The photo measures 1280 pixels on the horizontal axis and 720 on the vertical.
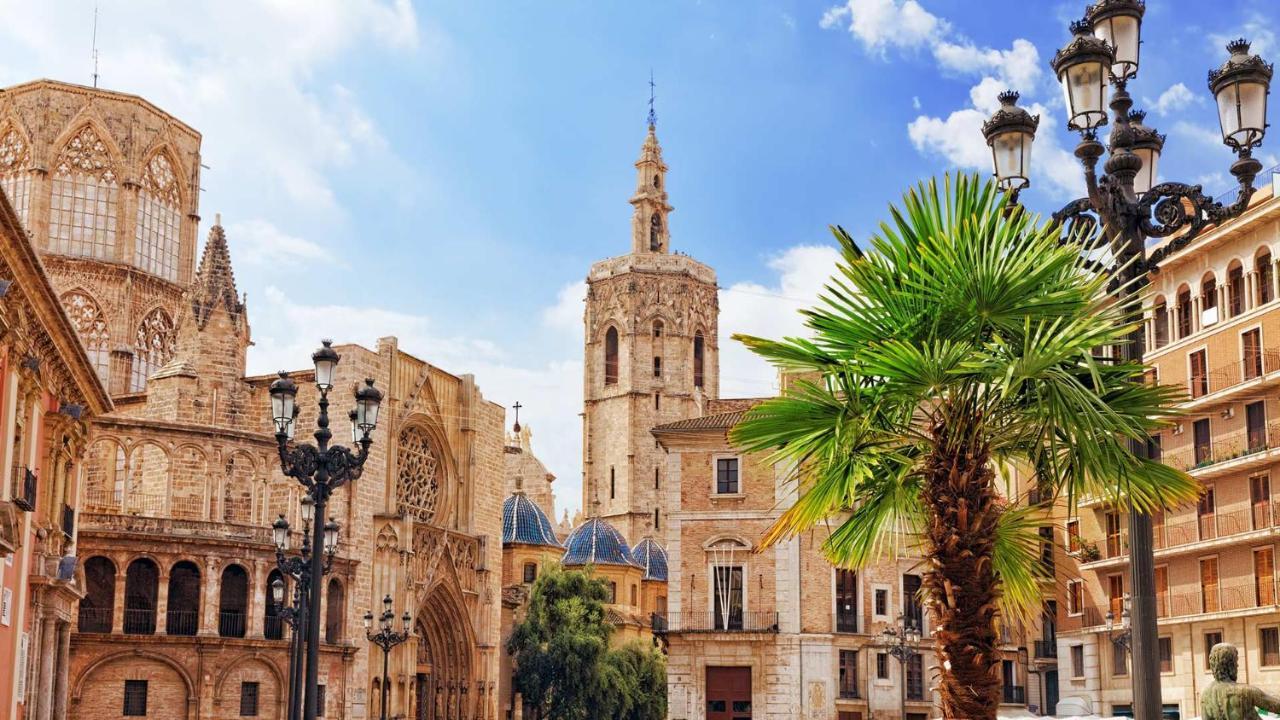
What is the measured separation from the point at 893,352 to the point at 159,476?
42266mm

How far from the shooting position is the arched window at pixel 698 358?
96.2 metres

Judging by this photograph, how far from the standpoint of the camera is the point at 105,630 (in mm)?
44344

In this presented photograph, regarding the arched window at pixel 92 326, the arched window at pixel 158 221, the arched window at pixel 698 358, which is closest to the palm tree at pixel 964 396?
the arched window at pixel 92 326

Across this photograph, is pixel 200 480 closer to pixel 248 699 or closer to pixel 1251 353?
pixel 248 699

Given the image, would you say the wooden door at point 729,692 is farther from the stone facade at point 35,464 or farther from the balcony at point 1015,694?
the stone facade at point 35,464

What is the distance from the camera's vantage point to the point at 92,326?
60969mm

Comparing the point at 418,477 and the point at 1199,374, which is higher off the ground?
the point at 1199,374

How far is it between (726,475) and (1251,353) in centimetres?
1466

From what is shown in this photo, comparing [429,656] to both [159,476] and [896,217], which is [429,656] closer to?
[159,476]

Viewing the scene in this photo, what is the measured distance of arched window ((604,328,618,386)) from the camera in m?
96.3

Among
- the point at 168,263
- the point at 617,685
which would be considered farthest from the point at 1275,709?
the point at 168,263

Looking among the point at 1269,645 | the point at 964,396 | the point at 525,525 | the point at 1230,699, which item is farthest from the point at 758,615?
the point at 964,396

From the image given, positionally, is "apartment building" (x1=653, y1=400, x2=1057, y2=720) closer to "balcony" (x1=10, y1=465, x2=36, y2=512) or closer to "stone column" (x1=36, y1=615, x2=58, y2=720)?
"stone column" (x1=36, y1=615, x2=58, y2=720)

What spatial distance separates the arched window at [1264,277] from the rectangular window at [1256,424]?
2.56 meters
